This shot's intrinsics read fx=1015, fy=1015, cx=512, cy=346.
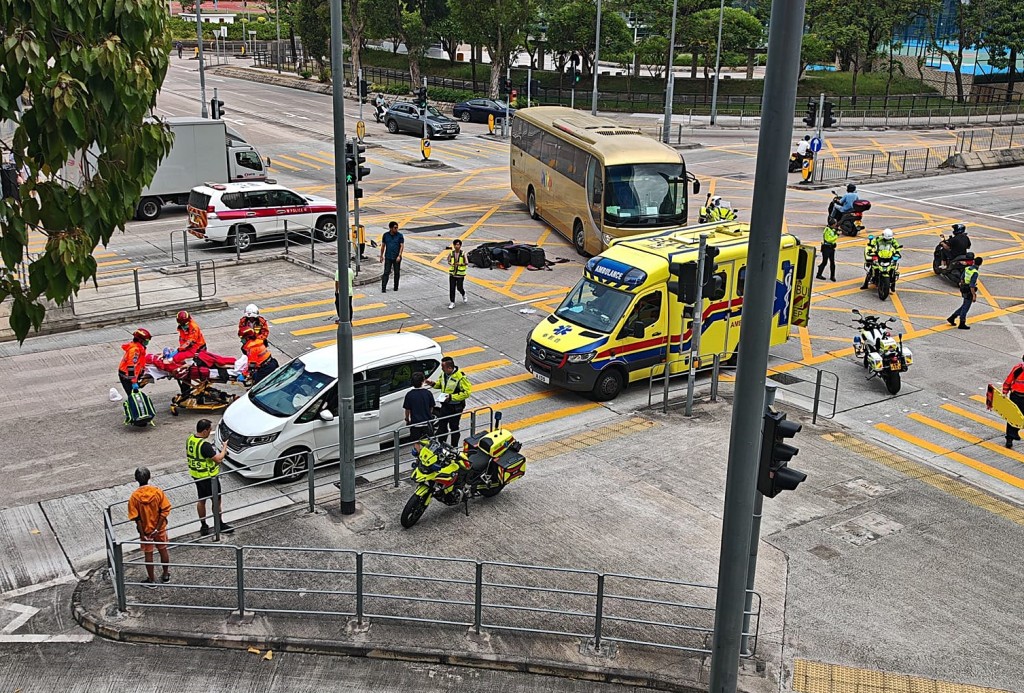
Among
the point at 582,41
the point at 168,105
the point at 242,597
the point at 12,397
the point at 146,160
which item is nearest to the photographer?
the point at 146,160

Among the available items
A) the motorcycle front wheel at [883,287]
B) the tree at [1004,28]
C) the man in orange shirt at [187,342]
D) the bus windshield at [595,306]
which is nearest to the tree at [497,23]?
the tree at [1004,28]

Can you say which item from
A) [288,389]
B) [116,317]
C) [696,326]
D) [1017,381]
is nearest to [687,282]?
[696,326]

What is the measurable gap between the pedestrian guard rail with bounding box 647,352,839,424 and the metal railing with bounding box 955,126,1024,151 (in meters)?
36.7

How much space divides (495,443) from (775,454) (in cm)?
572

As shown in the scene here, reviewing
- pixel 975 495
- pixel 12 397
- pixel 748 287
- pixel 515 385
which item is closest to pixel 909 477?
pixel 975 495

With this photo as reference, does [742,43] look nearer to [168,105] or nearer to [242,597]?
[168,105]

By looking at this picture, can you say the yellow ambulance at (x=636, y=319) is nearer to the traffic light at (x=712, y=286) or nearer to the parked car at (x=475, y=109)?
the traffic light at (x=712, y=286)

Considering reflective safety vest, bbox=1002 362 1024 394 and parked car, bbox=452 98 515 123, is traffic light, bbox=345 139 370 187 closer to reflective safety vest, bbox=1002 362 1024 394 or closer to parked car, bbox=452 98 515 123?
reflective safety vest, bbox=1002 362 1024 394

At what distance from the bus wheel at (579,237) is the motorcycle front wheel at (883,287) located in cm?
772

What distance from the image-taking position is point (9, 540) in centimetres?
1244

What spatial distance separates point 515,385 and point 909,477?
6.91 metres

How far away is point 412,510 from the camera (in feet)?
42.2

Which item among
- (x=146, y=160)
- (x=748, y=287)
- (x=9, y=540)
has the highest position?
(x=146, y=160)

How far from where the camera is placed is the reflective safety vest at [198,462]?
12.3m
